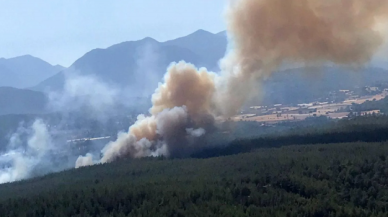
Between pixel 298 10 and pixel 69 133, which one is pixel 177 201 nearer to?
pixel 298 10

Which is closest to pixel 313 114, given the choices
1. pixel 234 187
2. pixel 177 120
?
pixel 177 120

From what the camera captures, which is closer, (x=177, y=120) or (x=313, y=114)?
(x=177, y=120)


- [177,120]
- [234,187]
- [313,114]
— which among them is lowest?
[234,187]

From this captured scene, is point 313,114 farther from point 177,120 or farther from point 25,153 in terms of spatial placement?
point 25,153

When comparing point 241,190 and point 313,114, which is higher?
point 313,114

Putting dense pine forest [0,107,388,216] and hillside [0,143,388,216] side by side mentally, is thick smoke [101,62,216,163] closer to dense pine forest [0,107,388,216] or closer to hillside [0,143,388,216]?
dense pine forest [0,107,388,216]

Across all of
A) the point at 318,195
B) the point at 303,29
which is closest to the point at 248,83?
the point at 303,29
